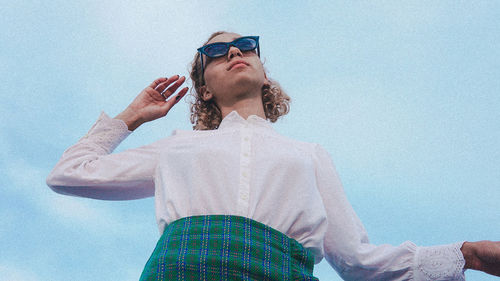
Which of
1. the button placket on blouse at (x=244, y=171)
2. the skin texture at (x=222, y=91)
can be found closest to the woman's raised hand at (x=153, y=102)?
the skin texture at (x=222, y=91)

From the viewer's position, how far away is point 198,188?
2.73m

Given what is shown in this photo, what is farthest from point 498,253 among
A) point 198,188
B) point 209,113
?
point 209,113

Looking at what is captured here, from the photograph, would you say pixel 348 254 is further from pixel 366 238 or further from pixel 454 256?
pixel 454 256

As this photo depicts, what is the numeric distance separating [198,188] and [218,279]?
53 centimetres

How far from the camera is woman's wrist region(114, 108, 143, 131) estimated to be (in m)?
3.48

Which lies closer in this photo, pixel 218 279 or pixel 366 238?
pixel 218 279

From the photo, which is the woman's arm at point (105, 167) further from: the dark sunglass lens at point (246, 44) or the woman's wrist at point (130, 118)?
the dark sunglass lens at point (246, 44)

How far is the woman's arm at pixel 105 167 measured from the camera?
10.1 feet

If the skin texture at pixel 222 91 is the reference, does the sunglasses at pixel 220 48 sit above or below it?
above

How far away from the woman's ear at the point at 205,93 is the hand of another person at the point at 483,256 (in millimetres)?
1943

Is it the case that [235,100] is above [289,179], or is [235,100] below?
above

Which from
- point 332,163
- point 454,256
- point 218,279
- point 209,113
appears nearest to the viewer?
point 218,279

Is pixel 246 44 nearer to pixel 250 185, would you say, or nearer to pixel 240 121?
pixel 240 121

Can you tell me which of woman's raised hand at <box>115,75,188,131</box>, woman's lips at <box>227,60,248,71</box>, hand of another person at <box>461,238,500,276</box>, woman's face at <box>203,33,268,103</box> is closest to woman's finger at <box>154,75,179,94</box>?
woman's raised hand at <box>115,75,188,131</box>
